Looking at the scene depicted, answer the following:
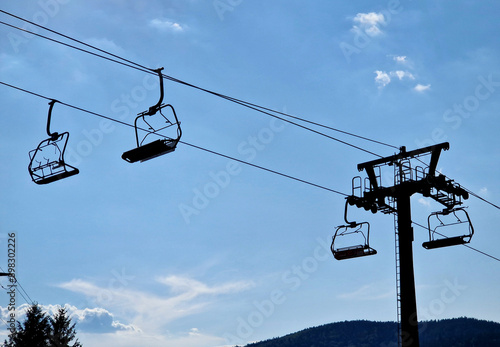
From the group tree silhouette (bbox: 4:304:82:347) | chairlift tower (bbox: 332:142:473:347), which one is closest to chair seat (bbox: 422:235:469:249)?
chairlift tower (bbox: 332:142:473:347)

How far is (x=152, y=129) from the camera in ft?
52.6

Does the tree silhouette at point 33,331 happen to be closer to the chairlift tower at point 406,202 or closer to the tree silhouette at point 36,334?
the tree silhouette at point 36,334

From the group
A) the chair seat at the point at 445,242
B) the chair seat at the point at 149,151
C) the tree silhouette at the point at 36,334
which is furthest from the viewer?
the tree silhouette at the point at 36,334

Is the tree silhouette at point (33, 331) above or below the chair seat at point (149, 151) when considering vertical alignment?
above

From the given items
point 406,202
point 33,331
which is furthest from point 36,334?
point 406,202

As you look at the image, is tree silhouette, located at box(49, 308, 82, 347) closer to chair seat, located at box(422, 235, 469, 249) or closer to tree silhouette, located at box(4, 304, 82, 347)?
tree silhouette, located at box(4, 304, 82, 347)

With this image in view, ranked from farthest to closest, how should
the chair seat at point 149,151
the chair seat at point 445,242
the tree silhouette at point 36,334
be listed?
1. the tree silhouette at point 36,334
2. the chair seat at point 445,242
3. the chair seat at point 149,151

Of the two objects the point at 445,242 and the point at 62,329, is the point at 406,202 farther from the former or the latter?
the point at 62,329

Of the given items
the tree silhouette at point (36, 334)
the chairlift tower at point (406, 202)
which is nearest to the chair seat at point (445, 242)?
the chairlift tower at point (406, 202)

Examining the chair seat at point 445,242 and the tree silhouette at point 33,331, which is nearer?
the chair seat at point 445,242

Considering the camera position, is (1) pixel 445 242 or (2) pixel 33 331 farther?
(2) pixel 33 331

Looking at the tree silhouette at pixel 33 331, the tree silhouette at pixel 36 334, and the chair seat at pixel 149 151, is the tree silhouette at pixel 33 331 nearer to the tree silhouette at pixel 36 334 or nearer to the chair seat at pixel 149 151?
the tree silhouette at pixel 36 334

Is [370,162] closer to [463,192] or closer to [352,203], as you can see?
[352,203]

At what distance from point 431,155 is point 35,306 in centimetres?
4005
